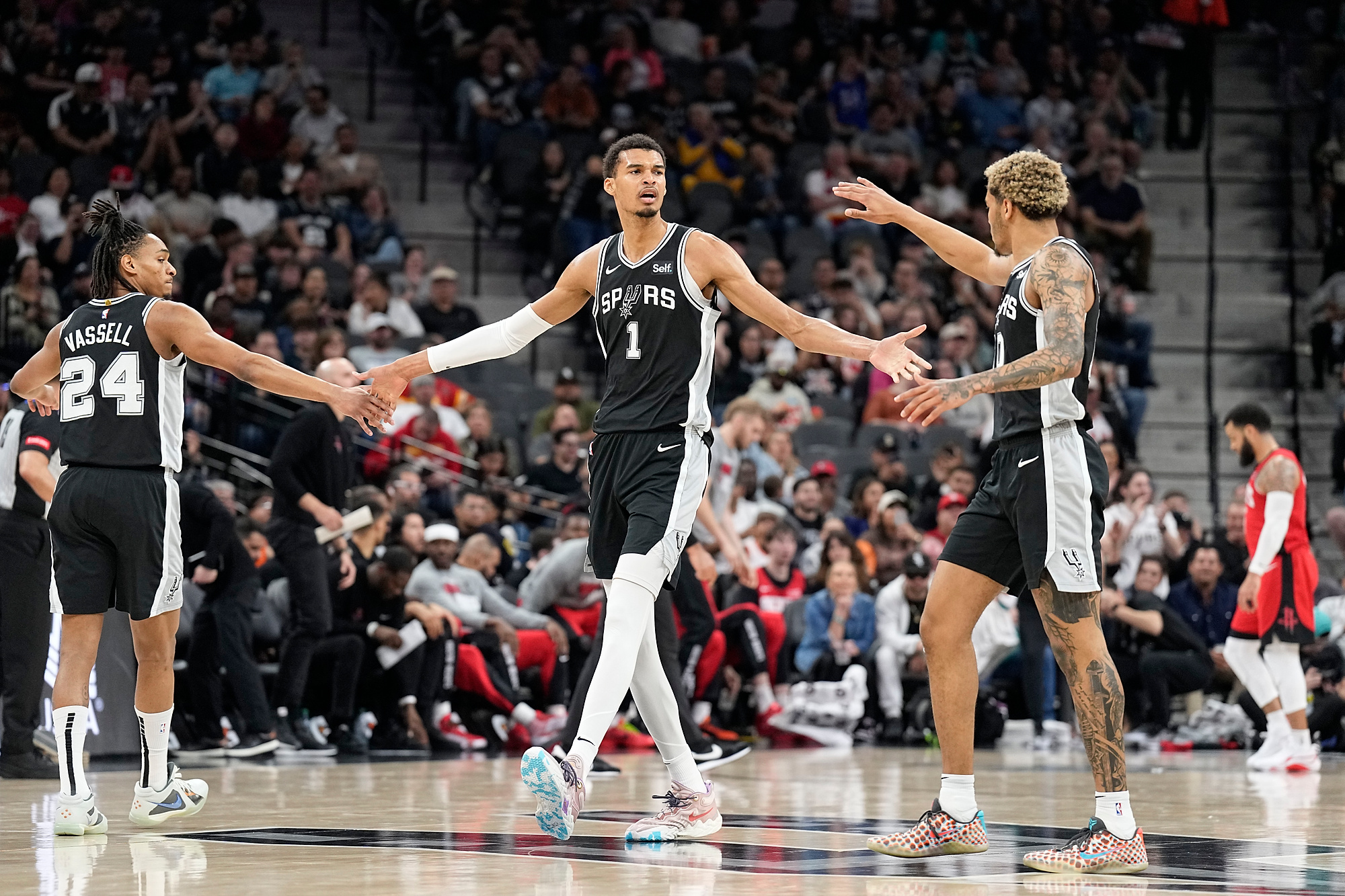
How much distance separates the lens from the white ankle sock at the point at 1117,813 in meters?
5.30

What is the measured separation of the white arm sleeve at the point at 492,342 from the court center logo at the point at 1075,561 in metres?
2.06

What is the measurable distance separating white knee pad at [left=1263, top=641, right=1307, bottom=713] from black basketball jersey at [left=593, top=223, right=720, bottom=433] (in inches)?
227

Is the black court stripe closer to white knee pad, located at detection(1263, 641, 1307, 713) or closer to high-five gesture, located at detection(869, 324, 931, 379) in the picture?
high-five gesture, located at detection(869, 324, 931, 379)

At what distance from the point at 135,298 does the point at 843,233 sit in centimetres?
1239

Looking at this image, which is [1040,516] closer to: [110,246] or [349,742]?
[110,246]

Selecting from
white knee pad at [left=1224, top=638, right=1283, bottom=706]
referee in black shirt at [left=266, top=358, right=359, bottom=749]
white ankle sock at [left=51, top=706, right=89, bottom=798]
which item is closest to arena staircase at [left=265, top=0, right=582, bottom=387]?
referee in black shirt at [left=266, top=358, right=359, bottom=749]

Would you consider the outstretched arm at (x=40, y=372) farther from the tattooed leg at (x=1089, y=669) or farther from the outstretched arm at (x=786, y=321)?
the tattooed leg at (x=1089, y=669)

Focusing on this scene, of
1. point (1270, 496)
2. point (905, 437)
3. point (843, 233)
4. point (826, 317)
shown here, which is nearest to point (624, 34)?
point (843, 233)

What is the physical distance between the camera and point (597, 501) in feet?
19.7

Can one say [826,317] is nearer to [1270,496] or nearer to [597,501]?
[1270,496]

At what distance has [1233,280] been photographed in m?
19.3

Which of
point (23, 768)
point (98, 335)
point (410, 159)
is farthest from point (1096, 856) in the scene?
point (410, 159)

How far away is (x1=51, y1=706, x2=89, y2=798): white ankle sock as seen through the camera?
6098 mm

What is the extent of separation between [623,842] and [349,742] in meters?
5.44
